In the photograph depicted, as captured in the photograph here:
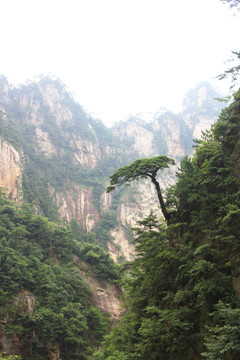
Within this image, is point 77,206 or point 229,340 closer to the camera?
point 229,340

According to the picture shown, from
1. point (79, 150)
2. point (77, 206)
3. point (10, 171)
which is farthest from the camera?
point (79, 150)

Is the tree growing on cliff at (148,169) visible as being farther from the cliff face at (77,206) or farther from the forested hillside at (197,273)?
the cliff face at (77,206)

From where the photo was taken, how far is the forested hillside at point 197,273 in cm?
650

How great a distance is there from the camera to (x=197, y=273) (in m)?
6.91

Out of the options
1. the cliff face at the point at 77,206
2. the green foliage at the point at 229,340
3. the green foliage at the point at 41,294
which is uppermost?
the cliff face at the point at 77,206

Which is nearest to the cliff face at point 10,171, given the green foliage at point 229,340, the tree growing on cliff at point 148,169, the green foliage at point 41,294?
the green foliage at point 41,294

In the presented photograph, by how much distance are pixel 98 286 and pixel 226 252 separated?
2670 centimetres

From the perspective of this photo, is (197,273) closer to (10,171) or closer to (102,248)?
(102,248)

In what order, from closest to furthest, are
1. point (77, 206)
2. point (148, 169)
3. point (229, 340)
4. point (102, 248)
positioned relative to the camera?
1. point (229, 340)
2. point (148, 169)
3. point (102, 248)
4. point (77, 206)

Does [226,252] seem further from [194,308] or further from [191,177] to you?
[191,177]

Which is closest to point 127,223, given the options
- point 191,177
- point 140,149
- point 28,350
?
point 140,149

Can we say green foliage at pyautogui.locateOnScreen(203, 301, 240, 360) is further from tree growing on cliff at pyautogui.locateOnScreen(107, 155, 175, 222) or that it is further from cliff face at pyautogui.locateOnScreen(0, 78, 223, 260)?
cliff face at pyautogui.locateOnScreen(0, 78, 223, 260)

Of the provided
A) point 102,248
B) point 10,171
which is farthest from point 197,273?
point 10,171

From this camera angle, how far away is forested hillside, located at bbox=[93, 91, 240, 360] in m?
6.50
